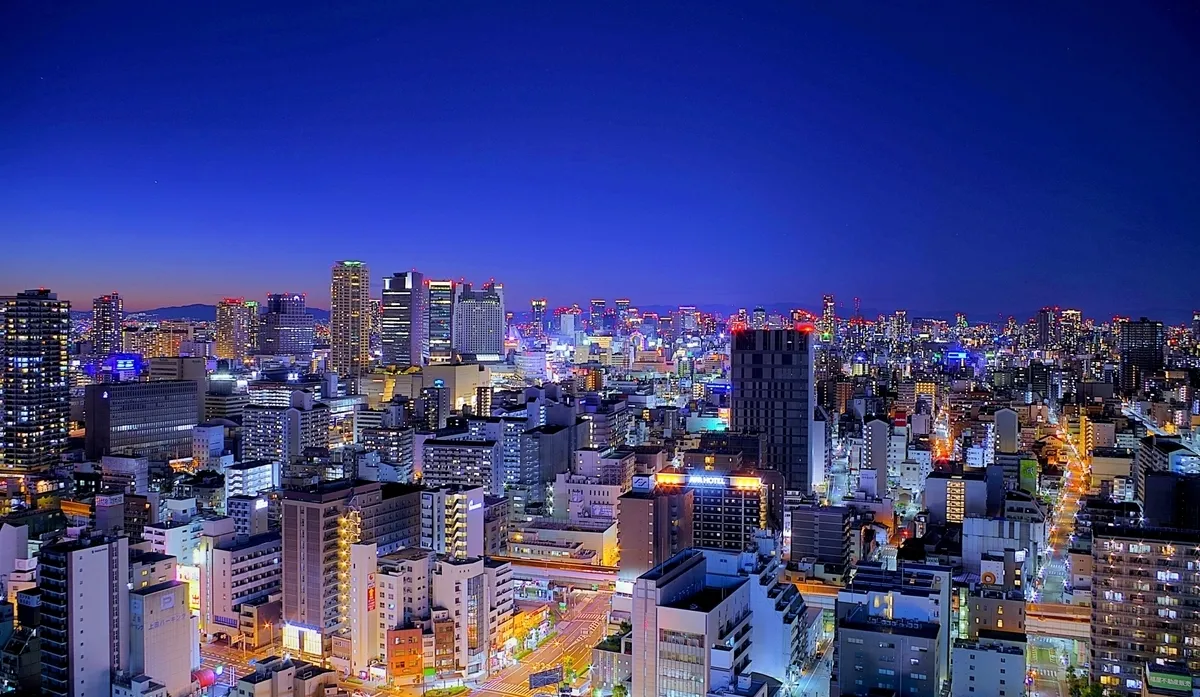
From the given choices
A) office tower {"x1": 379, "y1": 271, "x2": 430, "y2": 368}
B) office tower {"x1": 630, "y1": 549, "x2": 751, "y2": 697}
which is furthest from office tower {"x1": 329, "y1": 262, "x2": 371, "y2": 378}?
office tower {"x1": 630, "y1": 549, "x2": 751, "y2": 697}

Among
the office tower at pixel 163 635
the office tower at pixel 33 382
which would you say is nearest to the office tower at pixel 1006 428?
the office tower at pixel 163 635

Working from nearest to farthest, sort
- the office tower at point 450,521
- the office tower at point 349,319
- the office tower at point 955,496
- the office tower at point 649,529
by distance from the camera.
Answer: the office tower at point 649,529 → the office tower at point 450,521 → the office tower at point 955,496 → the office tower at point 349,319

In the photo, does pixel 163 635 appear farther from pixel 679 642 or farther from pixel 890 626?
pixel 890 626

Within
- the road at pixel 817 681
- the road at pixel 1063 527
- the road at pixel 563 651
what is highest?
the road at pixel 1063 527

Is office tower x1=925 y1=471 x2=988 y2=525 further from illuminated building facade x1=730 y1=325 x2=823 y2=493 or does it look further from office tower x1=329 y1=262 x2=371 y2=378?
office tower x1=329 y1=262 x2=371 y2=378

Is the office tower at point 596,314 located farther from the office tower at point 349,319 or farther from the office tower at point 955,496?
the office tower at point 955,496
